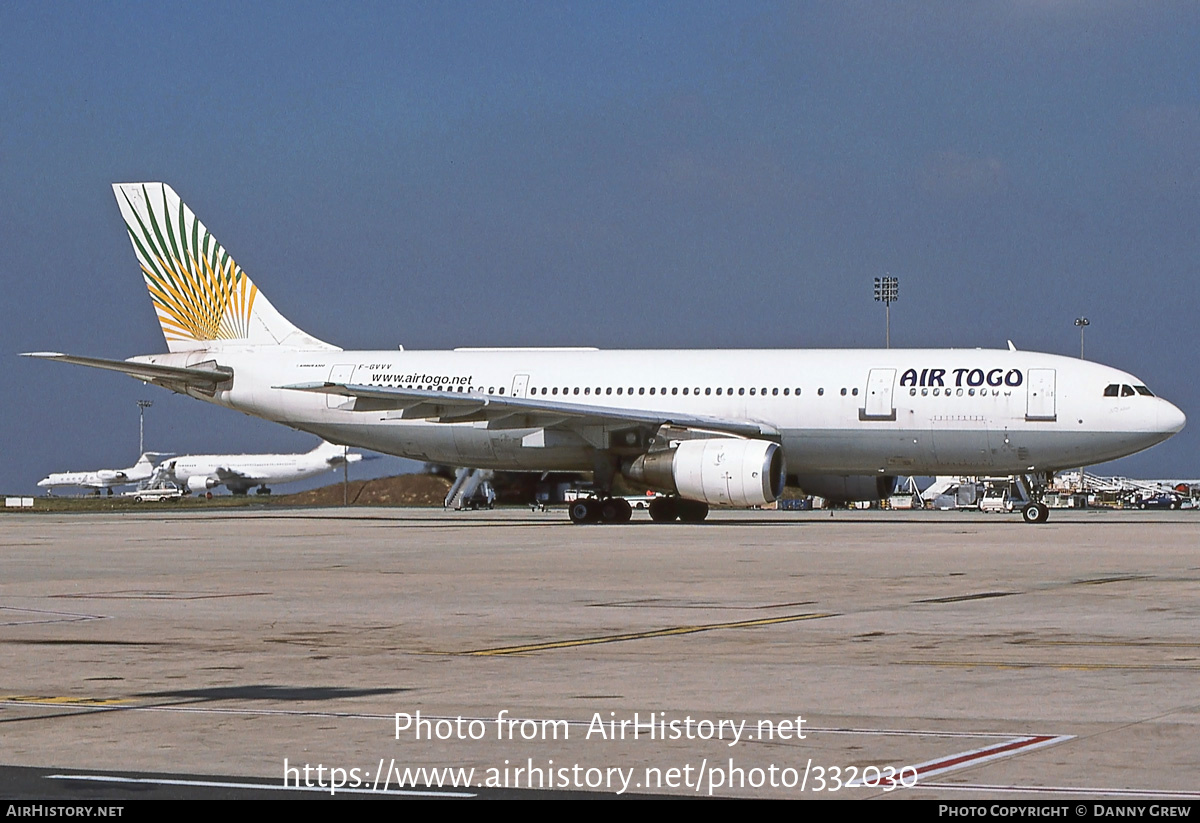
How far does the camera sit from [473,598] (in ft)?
59.2

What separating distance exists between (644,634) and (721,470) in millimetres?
23083

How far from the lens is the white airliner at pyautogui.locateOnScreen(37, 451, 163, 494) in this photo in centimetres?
13875

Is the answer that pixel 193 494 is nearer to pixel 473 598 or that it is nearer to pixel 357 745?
pixel 473 598

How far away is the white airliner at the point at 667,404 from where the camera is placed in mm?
37625

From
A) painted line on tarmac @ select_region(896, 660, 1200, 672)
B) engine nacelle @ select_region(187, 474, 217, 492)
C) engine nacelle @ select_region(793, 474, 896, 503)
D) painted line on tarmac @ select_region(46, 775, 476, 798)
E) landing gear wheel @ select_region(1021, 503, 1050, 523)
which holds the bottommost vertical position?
painted line on tarmac @ select_region(46, 775, 476, 798)

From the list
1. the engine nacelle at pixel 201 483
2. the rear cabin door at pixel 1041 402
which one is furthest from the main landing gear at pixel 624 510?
the engine nacelle at pixel 201 483

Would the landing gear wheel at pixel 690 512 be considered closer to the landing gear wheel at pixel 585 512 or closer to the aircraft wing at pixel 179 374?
the landing gear wheel at pixel 585 512

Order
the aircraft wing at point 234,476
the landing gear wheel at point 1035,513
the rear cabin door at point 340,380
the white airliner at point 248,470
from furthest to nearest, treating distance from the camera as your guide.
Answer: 1. the aircraft wing at point 234,476
2. the white airliner at point 248,470
3. the rear cabin door at point 340,380
4. the landing gear wheel at point 1035,513

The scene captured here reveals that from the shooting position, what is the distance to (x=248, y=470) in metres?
123

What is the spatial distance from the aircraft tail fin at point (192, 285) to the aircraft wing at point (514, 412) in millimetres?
6078

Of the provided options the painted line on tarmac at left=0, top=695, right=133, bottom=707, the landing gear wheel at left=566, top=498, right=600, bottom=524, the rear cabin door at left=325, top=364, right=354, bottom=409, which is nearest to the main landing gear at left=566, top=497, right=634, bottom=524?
the landing gear wheel at left=566, top=498, right=600, bottom=524

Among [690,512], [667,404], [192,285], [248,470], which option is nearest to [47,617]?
[667,404]

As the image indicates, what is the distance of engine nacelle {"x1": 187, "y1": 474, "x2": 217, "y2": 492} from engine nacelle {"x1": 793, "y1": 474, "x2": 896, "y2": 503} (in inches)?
3427

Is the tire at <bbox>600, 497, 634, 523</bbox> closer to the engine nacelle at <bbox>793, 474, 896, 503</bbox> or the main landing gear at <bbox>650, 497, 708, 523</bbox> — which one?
the main landing gear at <bbox>650, 497, 708, 523</bbox>
